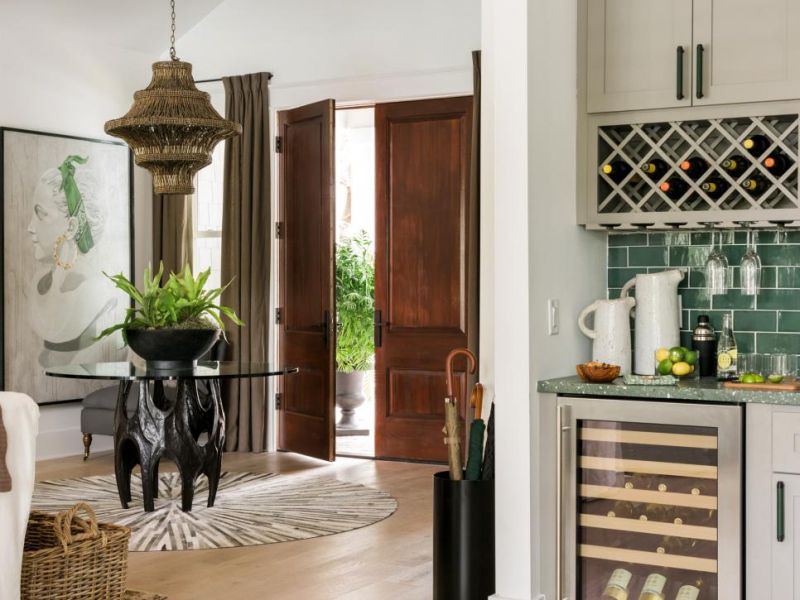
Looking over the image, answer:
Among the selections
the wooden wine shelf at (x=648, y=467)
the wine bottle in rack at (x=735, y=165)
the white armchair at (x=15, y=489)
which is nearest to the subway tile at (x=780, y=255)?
the wine bottle in rack at (x=735, y=165)

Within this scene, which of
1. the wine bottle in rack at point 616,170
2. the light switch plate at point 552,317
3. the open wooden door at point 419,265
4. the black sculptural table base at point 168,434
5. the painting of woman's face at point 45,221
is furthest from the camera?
the painting of woman's face at point 45,221

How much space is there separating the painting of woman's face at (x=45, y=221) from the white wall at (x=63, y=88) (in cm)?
44

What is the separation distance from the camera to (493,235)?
367 cm

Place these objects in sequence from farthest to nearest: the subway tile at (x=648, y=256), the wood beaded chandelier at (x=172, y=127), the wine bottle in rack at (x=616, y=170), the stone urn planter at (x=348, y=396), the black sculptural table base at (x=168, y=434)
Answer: the stone urn planter at (x=348, y=396), the black sculptural table base at (x=168, y=434), the wood beaded chandelier at (x=172, y=127), the subway tile at (x=648, y=256), the wine bottle in rack at (x=616, y=170)

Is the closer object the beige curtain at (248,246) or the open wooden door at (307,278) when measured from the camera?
the open wooden door at (307,278)

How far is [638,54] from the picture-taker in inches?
145

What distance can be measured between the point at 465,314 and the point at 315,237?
1.18 meters

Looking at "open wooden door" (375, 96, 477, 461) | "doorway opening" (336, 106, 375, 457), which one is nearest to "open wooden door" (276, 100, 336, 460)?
"open wooden door" (375, 96, 477, 461)

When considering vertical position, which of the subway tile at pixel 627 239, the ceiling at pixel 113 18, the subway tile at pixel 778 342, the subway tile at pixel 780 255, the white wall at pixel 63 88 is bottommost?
the subway tile at pixel 778 342

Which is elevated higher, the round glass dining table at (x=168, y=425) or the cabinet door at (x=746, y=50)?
A: the cabinet door at (x=746, y=50)

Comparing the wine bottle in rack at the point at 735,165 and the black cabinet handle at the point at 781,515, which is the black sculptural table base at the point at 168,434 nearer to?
the wine bottle in rack at the point at 735,165

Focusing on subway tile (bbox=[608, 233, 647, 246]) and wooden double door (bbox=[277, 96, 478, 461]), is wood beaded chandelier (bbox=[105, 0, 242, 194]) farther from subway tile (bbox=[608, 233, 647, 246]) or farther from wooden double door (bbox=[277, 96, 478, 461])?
subway tile (bbox=[608, 233, 647, 246])

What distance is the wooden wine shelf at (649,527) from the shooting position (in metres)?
3.26

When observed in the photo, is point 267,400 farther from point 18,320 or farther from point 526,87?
point 526,87
